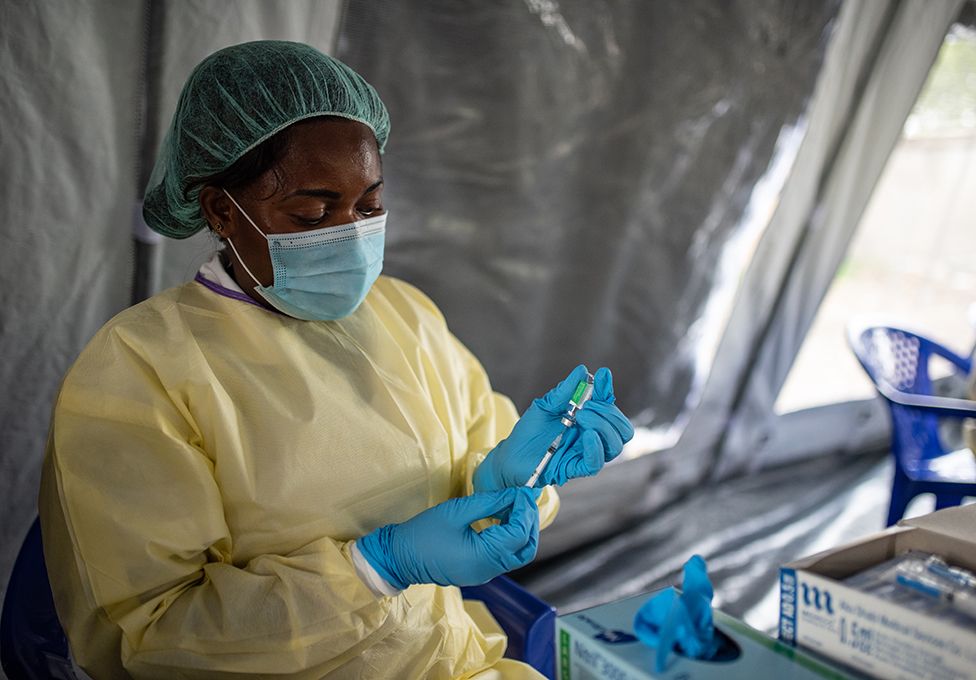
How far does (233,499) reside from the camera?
1022mm

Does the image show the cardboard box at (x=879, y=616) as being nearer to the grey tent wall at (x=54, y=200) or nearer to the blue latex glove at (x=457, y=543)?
the blue latex glove at (x=457, y=543)

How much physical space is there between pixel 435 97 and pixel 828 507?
2.27 metres

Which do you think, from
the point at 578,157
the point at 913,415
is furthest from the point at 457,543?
the point at 913,415

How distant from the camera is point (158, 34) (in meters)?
Result: 1.33

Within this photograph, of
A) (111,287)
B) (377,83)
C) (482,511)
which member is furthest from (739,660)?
(377,83)

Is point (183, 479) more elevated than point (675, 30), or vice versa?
point (675, 30)

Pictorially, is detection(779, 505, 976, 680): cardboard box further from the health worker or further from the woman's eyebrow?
the woman's eyebrow

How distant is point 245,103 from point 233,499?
0.51m

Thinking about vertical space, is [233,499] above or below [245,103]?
below

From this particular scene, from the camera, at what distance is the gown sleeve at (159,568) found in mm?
952

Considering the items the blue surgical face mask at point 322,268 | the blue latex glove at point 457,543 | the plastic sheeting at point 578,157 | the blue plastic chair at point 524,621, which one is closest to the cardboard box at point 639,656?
the blue latex glove at point 457,543

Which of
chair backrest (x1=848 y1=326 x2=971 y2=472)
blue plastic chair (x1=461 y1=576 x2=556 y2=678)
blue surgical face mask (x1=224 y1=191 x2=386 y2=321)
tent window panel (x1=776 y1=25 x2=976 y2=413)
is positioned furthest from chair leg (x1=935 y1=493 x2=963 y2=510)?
blue surgical face mask (x1=224 y1=191 x2=386 y2=321)

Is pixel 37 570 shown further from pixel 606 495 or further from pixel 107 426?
pixel 606 495

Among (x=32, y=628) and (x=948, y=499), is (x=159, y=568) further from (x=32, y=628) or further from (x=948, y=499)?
(x=948, y=499)
